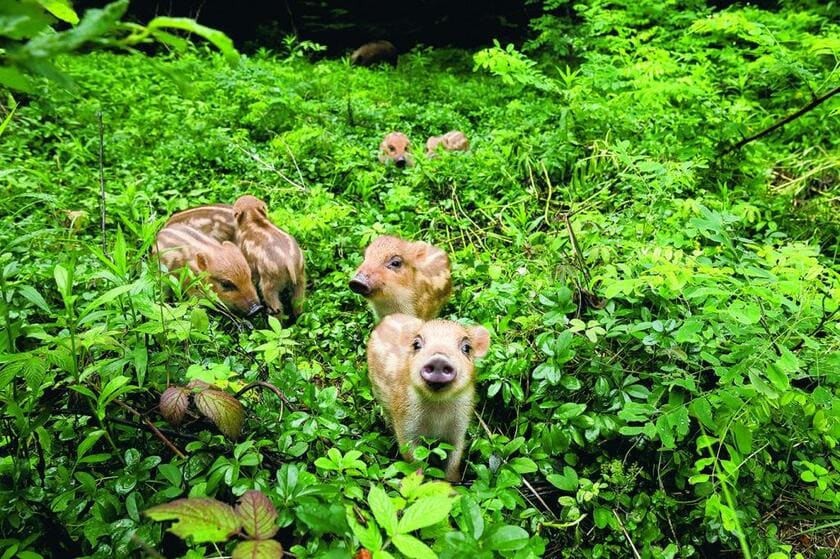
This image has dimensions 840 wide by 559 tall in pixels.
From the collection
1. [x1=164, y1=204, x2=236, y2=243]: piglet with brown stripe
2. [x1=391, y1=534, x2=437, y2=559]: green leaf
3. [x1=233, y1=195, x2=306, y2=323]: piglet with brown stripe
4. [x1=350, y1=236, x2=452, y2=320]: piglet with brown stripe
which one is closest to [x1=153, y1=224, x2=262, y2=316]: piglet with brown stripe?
Result: [x1=233, y1=195, x2=306, y2=323]: piglet with brown stripe

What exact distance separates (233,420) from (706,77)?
4.51 meters

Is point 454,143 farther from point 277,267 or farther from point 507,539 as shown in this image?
point 507,539

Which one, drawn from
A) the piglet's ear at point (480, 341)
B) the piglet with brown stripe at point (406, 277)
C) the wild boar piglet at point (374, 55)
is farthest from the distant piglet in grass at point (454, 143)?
the wild boar piglet at point (374, 55)

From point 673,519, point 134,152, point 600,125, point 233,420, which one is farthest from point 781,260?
point 134,152

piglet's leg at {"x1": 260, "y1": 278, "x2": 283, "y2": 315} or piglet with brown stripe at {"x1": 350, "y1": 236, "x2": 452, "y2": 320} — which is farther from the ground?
piglet with brown stripe at {"x1": 350, "y1": 236, "x2": 452, "y2": 320}

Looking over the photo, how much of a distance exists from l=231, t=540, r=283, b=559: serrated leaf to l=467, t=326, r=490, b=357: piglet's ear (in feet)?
4.92

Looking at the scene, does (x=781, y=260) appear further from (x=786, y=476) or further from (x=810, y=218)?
(x=810, y=218)

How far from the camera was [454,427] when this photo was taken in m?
2.54

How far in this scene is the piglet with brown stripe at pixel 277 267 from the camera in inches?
147

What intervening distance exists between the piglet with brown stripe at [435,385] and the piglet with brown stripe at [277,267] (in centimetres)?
121

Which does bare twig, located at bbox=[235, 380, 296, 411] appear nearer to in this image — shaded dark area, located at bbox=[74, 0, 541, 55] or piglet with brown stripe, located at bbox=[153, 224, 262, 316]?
piglet with brown stripe, located at bbox=[153, 224, 262, 316]

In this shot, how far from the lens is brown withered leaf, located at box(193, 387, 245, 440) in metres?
1.81

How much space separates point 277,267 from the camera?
373 centimetres

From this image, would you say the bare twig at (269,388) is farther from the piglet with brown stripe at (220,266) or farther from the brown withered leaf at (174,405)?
the piglet with brown stripe at (220,266)
